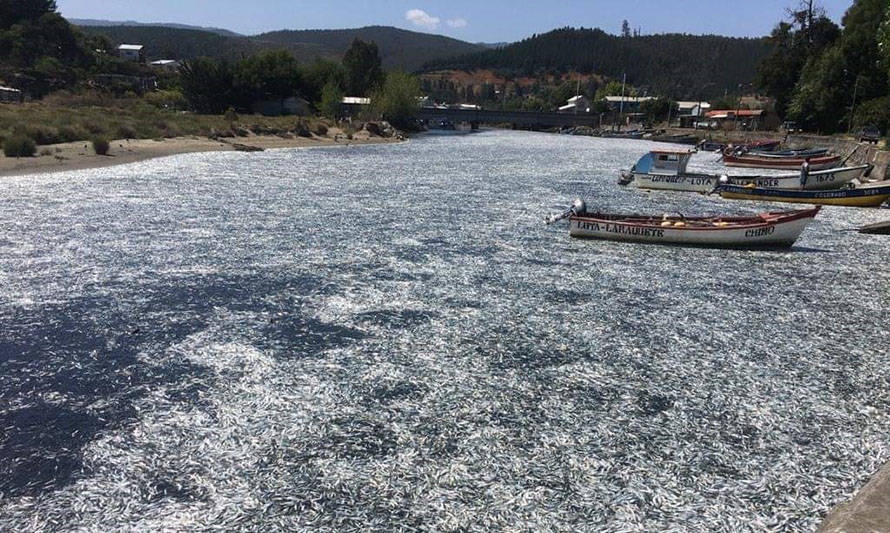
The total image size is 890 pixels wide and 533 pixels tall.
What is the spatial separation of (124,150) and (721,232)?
58.9 m

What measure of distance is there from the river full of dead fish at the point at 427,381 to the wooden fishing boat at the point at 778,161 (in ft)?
127

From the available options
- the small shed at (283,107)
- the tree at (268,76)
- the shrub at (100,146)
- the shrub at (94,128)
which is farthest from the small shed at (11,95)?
the shrub at (100,146)

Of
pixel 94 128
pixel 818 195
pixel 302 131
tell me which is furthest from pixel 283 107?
pixel 818 195

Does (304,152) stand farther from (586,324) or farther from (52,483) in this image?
(52,483)

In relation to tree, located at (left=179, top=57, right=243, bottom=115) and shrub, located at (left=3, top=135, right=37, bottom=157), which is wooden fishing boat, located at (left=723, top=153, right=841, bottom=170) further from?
tree, located at (left=179, top=57, right=243, bottom=115)

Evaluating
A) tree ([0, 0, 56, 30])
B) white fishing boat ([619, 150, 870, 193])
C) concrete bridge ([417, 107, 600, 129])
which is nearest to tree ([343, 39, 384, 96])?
concrete bridge ([417, 107, 600, 129])

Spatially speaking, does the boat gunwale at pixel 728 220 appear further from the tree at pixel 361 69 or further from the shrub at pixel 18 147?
the tree at pixel 361 69

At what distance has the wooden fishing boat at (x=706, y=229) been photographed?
2977 cm

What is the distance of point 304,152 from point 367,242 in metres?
55.0

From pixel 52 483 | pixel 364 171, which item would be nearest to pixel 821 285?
pixel 52 483

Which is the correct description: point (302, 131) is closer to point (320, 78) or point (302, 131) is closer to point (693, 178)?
point (693, 178)

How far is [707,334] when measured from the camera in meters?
19.4

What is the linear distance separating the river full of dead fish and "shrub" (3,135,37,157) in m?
28.5

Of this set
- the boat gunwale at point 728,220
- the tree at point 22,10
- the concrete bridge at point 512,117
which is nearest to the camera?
the boat gunwale at point 728,220
